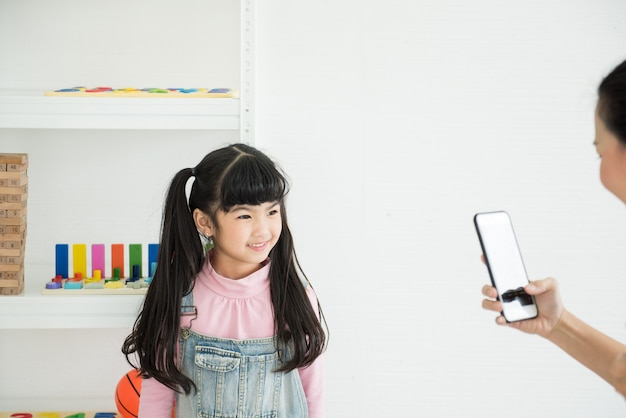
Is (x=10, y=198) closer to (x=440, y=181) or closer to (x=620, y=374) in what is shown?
(x=440, y=181)

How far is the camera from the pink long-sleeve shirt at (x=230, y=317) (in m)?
1.30

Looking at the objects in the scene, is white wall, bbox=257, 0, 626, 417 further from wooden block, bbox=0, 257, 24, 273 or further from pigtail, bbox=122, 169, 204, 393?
wooden block, bbox=0, 257, 24, 273

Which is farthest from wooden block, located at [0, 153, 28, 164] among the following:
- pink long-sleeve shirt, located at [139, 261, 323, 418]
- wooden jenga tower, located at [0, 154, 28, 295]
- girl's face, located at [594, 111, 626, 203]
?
girl's face, located at [594, 111, 626, 203]

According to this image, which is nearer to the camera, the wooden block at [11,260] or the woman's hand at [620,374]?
the woman's hand at [620,374]

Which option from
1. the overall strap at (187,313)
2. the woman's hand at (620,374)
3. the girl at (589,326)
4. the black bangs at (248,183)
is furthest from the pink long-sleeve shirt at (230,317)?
the woman's hand at (620,374)

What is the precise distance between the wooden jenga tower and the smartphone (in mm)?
917

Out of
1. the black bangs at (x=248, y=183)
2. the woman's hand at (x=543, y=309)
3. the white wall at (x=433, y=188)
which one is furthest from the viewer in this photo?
the white wall at (x=433, y=188)

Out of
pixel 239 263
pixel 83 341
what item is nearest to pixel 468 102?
pixel 239 263

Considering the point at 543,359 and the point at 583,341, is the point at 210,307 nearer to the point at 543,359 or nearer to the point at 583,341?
the point at 583,341

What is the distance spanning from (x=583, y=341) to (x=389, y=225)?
0.68m

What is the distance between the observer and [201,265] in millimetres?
1366

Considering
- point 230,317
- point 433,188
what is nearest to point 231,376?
point 230,317

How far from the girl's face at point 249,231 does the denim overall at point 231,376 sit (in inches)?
5.5

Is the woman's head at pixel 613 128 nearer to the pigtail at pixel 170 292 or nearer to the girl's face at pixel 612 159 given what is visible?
the girl's face at pixel 612 159
